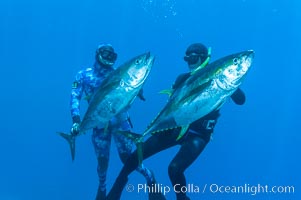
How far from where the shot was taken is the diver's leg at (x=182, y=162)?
484 centimetres

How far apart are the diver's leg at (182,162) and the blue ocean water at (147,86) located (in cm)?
1240

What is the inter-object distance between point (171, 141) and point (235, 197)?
15.2 m

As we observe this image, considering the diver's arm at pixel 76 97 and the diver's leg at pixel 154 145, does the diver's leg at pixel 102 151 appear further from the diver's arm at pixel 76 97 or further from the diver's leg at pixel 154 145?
the diver's leg at pixel 154 145

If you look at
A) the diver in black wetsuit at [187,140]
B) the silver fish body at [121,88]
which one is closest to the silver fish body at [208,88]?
the silver fish body at [121,88]

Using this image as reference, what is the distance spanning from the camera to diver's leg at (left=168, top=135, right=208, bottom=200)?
190 inches

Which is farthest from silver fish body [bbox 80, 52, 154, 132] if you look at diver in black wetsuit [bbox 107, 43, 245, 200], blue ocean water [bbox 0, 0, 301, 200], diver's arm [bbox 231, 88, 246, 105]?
blue ocean water [bbox 0, 0, 301, 200]

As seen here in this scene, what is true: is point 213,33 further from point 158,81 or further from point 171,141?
point 171,141

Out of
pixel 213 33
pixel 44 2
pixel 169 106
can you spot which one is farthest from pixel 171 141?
pixel 44 2

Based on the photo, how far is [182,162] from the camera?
4867mm

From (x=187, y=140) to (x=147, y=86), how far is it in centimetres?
2293

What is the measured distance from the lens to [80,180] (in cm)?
2023

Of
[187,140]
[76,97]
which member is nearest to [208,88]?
[187,140]

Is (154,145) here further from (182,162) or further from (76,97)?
(76,97)

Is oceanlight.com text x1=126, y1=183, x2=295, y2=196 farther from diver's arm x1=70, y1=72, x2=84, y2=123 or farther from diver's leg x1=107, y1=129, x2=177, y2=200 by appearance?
diver's arm x1=70, y1=72, x2=84, y2=123
